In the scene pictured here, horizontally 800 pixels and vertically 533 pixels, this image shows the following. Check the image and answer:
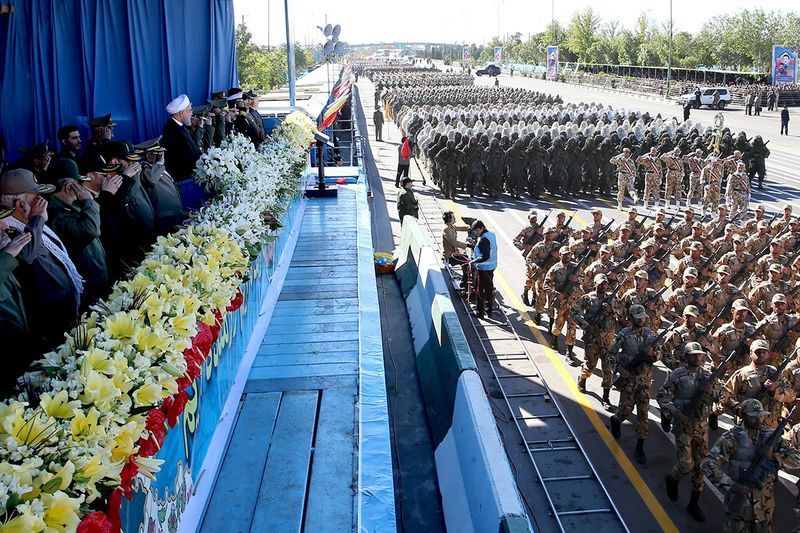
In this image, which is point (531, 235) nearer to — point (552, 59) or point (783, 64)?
point (783, 64)

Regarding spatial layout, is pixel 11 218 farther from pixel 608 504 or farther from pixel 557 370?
pixel 557 370

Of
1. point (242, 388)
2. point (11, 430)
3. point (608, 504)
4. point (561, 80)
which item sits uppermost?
point (561, 80)

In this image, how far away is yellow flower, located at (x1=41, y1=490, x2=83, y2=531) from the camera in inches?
79.3

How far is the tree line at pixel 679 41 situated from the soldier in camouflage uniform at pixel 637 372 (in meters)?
63.5

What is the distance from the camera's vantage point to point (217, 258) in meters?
4.06

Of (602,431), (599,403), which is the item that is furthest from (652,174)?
(602,431)

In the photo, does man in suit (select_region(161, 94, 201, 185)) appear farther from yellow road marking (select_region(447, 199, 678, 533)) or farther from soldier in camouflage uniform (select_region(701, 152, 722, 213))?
soldier in camouflage uniform (select_region(701, 152, 722, 213))

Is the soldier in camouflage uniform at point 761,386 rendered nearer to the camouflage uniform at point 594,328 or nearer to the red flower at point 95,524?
the camouflage uniform at point 594,328

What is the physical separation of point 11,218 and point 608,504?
562 cm

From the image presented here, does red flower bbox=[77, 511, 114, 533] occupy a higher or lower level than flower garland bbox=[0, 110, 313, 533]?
lower

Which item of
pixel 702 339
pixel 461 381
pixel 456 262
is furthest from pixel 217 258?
pixel 456 262

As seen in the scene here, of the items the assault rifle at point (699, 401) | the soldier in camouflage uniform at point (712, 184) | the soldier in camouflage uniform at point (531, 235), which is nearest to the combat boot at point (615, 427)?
the assault rifle at point (699, 401)

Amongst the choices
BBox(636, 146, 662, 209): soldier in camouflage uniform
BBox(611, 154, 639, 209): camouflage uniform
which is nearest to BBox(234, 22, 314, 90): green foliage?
BBox(636, 146, 662, 209): soldier in camouflage uniform

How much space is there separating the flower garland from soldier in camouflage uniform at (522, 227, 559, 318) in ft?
25.3
